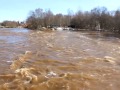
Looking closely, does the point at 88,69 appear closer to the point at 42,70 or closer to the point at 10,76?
the point at 42,70

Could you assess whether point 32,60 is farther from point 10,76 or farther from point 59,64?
point 10,76

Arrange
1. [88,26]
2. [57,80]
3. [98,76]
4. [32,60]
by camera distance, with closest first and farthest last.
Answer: [57,80] → [98,76] → [32,60] → [88,26]

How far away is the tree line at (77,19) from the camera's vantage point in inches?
3544

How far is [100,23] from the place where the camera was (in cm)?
9188

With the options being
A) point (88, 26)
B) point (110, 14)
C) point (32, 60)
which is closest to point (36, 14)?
point (88, 26)

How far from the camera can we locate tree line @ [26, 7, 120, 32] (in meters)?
90.0

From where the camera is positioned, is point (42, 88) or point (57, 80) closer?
point (42, 88)

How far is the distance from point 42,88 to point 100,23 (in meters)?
83.1

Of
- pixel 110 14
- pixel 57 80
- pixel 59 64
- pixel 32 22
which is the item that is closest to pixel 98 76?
pixel 57 80

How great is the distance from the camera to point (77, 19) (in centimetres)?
10231

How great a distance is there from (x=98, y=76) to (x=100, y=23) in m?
80.4

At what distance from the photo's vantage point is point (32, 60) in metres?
17.0

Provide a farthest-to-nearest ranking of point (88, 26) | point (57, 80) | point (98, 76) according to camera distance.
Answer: point (88, 26) < point (98, 76) < point (57, 80)

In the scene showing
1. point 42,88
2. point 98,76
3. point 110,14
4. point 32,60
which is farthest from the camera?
point 110,14
